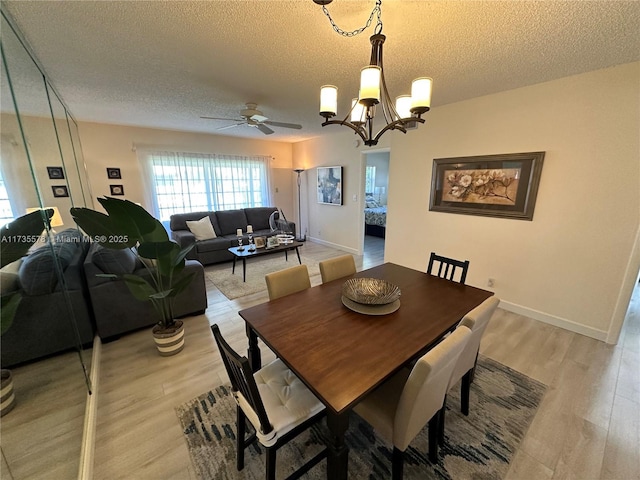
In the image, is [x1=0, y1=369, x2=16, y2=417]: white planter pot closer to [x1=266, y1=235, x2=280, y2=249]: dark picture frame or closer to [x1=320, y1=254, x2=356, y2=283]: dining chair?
[x1=320, y1=254, x2=356, y2=283]: dining chair

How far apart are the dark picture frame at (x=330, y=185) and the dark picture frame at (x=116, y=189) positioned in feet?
12.7

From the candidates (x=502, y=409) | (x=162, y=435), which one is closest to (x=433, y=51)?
(x=502, y=409)

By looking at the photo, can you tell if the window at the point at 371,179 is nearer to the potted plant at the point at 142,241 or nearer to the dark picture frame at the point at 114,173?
the dark picture frame at the point at 114,173

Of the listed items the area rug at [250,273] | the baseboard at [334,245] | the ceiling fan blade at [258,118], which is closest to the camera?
the ceiling fan blade at [258,118]

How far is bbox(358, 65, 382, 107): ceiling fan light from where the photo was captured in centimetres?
128

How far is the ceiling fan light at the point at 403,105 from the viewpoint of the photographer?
170 cm

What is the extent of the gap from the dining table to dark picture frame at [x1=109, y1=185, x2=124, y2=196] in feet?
15.2

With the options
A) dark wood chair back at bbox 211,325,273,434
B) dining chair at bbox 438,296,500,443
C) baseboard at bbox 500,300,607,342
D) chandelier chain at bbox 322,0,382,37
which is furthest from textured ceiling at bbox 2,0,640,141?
baseboard at bbox 500,300,607,342

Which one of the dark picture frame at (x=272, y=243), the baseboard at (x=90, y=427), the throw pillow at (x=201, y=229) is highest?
the throw pillow at (x=201, y=229)

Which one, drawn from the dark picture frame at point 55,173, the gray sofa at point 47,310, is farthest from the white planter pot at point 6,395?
the dark picture frame at point 55,173

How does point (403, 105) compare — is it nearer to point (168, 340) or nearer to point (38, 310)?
point (168, 340)

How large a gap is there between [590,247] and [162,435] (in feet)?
12.5

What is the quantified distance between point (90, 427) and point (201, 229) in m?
3.55

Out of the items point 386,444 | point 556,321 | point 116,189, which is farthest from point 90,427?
point 116,189
